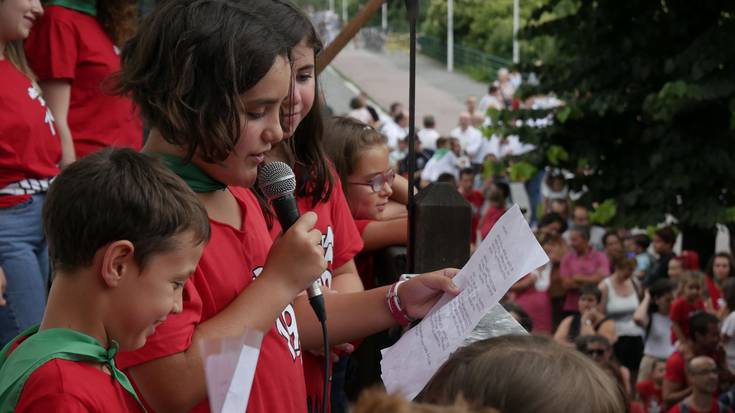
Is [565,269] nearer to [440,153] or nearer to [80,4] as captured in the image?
[80,4]

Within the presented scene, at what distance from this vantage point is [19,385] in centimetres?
188

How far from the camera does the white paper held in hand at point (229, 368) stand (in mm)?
1380

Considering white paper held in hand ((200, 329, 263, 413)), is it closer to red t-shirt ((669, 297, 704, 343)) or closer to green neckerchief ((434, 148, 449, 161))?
red t-shirt ((669, 297, 704, 343))

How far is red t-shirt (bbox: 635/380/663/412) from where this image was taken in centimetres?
861

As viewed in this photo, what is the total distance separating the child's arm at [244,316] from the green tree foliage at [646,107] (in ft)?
21.5

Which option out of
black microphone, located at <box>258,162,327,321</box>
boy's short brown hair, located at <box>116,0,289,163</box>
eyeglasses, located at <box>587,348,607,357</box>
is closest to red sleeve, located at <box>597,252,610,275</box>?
eyeglasses, located at <box>587,348,607,357</box>

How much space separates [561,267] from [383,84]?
94.8 feet

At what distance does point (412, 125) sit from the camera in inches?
109

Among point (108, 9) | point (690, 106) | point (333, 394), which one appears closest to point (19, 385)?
point (333, 394)

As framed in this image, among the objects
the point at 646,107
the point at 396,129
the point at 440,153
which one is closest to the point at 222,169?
the point at 646,107

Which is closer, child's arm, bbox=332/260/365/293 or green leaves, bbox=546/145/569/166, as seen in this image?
child's arm, bbox=332/260/365/293

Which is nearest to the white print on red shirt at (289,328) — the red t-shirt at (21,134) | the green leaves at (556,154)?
the red t-shirt at (21,134)

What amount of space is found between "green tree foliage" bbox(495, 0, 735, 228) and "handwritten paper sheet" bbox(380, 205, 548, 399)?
250 inches

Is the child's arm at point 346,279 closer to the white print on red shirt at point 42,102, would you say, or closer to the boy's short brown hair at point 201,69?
the boy's short brown hair at point 201,69
